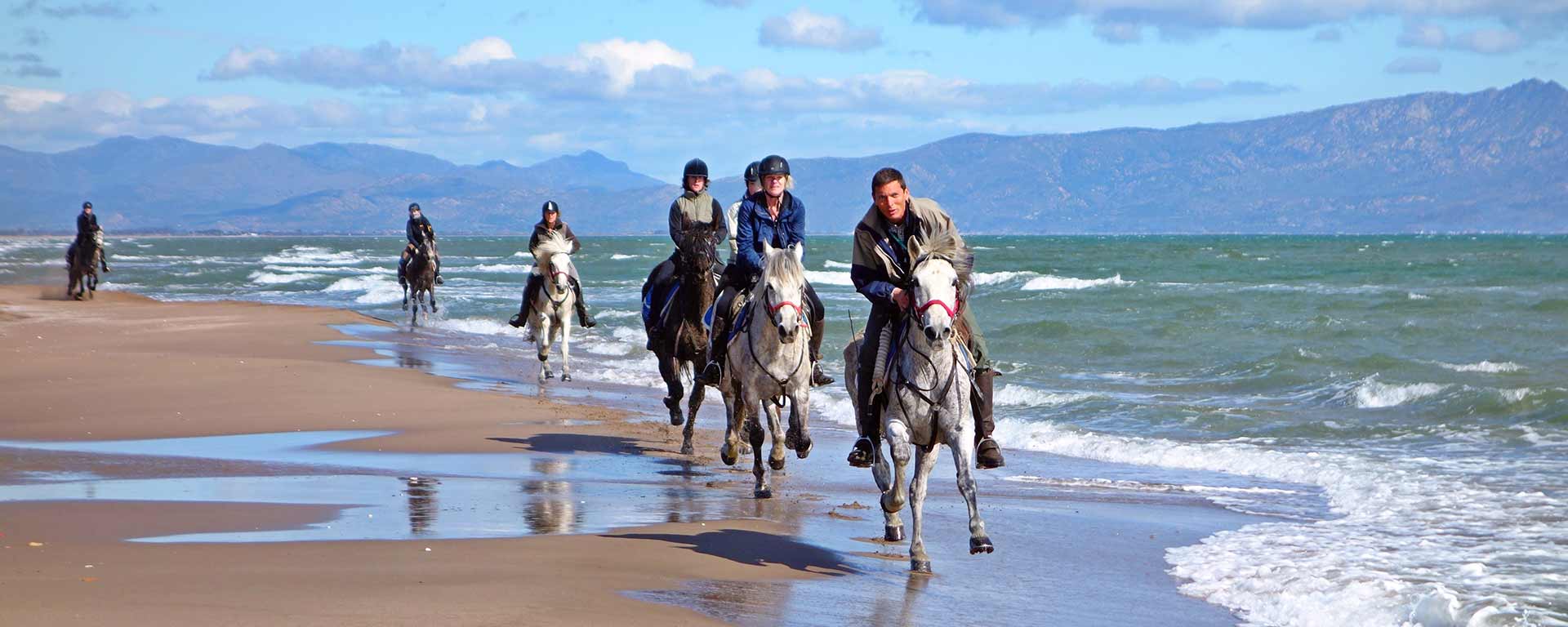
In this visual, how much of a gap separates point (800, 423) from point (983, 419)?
215 cm

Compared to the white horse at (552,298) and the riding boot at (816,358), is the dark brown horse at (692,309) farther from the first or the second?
the white horse at (552,298)

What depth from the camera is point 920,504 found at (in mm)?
7992

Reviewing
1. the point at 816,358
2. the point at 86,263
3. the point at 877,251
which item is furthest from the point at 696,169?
the point at 86,263

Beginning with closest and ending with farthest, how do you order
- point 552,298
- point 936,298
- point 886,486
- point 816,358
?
1. point 936,298
2. point 886,486
3. point 816,358
4. point 552,298

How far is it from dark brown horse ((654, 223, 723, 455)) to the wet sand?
2.57ft

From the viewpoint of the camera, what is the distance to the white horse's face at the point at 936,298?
727cm

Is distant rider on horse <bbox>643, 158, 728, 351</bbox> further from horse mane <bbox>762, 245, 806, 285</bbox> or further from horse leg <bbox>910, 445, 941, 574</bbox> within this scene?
horse leg <bbox>910, 445, 941, 574</bbox>

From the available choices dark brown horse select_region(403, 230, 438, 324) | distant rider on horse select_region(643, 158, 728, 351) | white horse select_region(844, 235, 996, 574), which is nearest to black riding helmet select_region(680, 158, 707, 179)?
distant rider on horse select_region(643, 158, 728, 351)

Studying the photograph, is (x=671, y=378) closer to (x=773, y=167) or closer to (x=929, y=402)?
(x=773, y=167)

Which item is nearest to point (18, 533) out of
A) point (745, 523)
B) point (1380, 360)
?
point (745, 523)

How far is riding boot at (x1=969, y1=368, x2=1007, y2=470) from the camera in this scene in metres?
8.05

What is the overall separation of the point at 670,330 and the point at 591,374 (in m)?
8.47

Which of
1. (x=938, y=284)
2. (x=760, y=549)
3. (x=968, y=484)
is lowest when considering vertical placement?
(x=760, y=549)

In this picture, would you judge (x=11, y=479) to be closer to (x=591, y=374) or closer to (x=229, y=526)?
(x=229, y=526)
